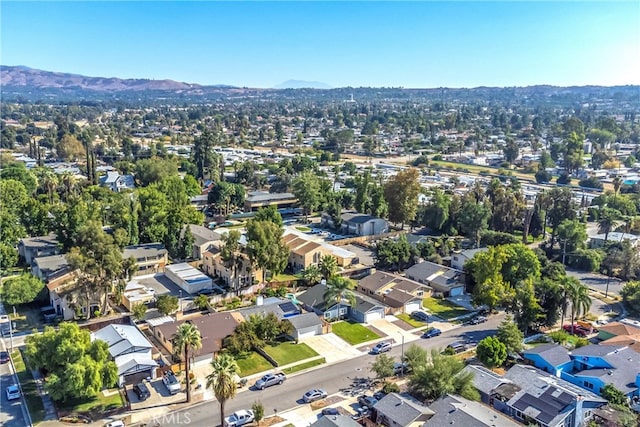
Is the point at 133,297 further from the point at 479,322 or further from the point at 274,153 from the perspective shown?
the point at 274,153

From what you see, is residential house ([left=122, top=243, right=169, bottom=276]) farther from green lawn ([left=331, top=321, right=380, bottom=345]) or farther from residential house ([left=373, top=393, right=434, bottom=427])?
residential house ([left=373, top=393, right=434, bottom=427])

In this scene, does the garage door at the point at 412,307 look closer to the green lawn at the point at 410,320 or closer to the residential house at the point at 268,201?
the green lawn at the point at 410,320

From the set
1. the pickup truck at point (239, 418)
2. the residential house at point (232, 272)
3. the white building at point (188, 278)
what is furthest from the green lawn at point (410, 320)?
the pickup truck at point (239, 418)

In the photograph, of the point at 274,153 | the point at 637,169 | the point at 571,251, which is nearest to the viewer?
the point at 571,251

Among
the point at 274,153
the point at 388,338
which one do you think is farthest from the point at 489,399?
the point at 274,153

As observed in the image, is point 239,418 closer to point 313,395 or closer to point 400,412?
point 313,395

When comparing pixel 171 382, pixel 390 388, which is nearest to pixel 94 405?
pixel 171 382
